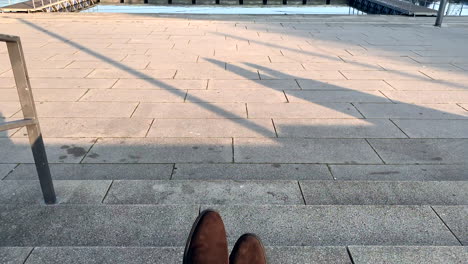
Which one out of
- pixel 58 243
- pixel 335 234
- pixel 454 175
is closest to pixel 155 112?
pixel 58 243

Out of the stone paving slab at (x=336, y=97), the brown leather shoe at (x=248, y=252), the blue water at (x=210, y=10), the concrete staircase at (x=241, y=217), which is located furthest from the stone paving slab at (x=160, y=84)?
the blue water at (x=210, y=10)

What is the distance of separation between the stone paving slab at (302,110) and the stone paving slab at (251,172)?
1354 mm

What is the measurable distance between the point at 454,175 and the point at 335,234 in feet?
6.08

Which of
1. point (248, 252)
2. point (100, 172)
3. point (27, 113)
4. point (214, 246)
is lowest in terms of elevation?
point (100, 172)

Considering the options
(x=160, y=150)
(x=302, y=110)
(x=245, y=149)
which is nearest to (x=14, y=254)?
(x=160, y=150)

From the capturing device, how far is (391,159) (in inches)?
143

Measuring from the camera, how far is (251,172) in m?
3.37

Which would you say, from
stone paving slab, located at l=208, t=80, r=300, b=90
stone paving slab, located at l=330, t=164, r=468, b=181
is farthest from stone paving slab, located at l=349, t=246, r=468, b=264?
stone paving slab, located at l=208, t=80, r=300, b=90

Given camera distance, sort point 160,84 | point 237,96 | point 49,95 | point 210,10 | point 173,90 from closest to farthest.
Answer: point 49,95 → point 237,96 → point 173,90 → point 160,84 → point 210,10

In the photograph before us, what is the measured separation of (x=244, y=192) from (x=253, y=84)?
134 inches

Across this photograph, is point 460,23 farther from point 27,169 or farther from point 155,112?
point 27,169

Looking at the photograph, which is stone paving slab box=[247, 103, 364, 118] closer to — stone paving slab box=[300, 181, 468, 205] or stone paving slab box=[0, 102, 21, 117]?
stone paving slab box=[300, 181, 468, 205]

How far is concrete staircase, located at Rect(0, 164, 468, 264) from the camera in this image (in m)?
1.91

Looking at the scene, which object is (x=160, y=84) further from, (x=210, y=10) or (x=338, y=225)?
(x=210, y=10)
